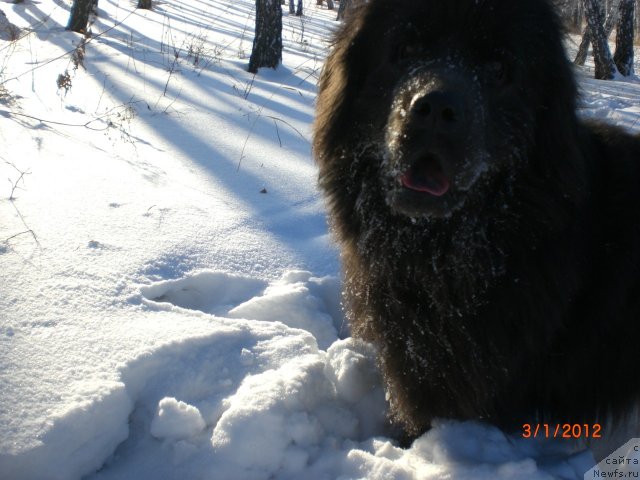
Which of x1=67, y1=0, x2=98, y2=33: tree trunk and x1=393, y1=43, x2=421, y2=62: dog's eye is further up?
x1=67, y1=0, x2=98, y2=33: tree trunk

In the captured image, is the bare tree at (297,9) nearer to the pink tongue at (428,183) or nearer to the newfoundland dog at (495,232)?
the newfoundland dog at (495,232)

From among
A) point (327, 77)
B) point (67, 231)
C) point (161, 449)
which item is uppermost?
point (327, 77)

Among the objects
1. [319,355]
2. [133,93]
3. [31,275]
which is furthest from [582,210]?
[133,93]

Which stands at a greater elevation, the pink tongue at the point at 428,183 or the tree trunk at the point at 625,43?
the tree trunk at the point at 625,43

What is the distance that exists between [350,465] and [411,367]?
431 mm

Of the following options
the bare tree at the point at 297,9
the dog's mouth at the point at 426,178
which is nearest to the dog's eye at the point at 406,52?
the dog's mouth at the point at 426,178

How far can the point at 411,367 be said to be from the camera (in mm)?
1990

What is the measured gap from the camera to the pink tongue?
1819mm

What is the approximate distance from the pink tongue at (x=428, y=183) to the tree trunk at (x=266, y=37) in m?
5.61

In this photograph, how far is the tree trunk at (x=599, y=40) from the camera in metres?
11.0

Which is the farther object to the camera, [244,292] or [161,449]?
[244,292]

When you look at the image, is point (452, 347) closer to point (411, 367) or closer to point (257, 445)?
point (411, 367)
